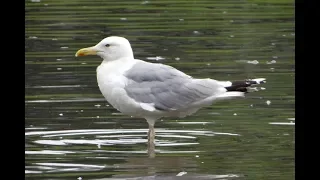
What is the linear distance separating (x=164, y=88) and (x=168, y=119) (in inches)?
65.2

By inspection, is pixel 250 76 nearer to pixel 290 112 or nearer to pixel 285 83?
pixel 285 83

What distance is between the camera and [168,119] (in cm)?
1284

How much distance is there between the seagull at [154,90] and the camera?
11062 millimetres

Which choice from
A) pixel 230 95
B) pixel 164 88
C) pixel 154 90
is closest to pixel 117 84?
pixel 154 90

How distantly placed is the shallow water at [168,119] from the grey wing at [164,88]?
45 centimetres

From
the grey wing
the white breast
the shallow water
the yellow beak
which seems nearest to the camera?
the shallow water

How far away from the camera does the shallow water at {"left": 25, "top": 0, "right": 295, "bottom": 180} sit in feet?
33.3

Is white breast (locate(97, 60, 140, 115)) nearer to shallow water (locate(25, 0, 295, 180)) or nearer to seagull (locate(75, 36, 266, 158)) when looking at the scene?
seagull (locate(75, 36, 266, 158))

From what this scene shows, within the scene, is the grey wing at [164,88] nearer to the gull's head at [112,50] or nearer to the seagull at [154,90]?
the seagull at [154,90]

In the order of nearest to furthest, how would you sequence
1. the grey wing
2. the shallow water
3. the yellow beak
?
the shallow water
the grey wing
the yellow beak

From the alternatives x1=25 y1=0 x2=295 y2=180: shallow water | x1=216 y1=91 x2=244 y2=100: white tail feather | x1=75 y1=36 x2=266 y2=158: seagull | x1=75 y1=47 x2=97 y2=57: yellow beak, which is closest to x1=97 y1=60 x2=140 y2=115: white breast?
x1=75 y1=36 x2=266 y2=158: seagull

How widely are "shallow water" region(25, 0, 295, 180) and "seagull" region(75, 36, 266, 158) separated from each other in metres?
0.39

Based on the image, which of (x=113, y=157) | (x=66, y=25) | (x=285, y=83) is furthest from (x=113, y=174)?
(x=66, y=25)
